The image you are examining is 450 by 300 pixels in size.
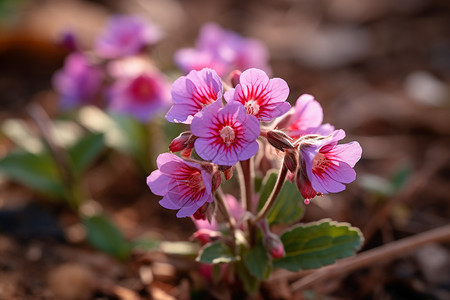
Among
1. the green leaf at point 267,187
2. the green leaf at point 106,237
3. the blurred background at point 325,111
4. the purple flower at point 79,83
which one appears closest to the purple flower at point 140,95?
the purple flower at point 79,83

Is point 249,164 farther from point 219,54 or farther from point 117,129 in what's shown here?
point 117,129

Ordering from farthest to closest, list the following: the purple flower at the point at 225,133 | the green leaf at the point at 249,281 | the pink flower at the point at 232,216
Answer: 1. the pink flower at the point at 232,216
2. the green leaf at the point at 249,281
3. the purple flower at the point at 225,133

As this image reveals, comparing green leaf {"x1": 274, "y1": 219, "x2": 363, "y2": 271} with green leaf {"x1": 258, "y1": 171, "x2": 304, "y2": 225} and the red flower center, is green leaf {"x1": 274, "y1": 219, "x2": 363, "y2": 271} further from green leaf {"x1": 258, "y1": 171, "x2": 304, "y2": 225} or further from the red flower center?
the red flower center

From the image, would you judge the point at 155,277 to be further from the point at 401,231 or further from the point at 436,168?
the point at 436,168

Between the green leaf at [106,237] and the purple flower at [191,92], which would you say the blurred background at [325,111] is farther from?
the purple flower at [191,92]

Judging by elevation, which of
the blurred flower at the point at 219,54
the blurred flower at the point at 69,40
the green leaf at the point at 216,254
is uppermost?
the blurred flower at the point at 69,40

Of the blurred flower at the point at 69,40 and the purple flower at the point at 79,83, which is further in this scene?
the purple flower at the point at 79,83

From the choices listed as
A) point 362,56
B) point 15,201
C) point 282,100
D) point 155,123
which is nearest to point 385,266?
point 282,100
